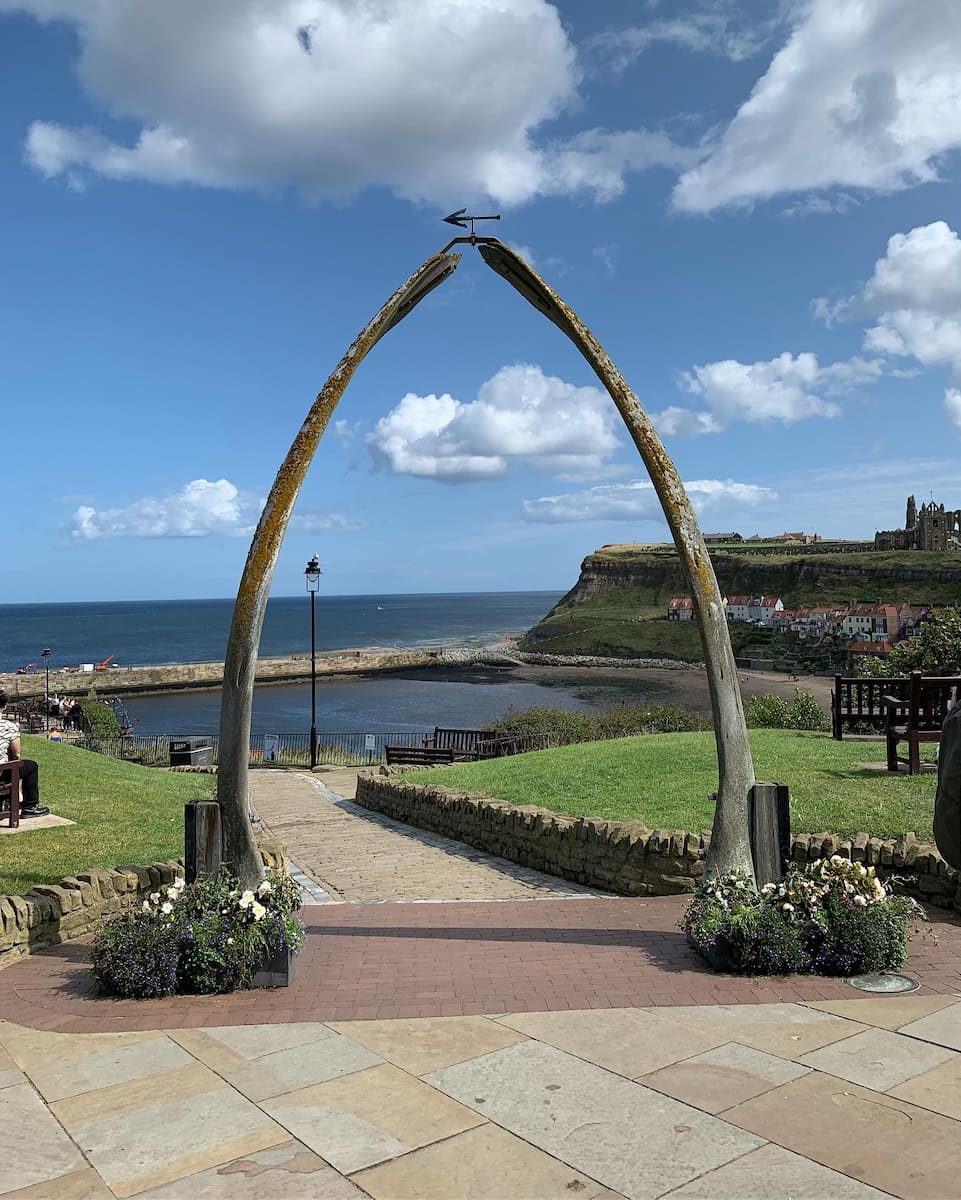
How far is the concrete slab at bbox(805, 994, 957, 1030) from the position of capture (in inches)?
220

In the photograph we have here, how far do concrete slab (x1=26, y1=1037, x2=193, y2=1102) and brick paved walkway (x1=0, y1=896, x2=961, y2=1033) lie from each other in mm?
395

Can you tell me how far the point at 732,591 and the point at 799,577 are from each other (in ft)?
36.4

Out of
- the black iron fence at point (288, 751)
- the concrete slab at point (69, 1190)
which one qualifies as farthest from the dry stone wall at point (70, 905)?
the black iron fence at point (288, 751)

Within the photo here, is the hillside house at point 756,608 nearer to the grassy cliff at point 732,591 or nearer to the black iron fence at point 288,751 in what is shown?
the grassy cliff at point 732,591

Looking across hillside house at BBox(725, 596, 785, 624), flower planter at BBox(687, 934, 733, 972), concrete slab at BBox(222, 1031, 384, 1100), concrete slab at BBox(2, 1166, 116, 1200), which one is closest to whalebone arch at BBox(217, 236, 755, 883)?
flower planter at BBox(687, 934, 733, 972)

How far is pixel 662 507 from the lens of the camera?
25.2ft

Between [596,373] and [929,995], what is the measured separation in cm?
518

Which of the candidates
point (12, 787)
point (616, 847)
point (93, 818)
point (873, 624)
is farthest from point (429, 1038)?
point (873, 624)

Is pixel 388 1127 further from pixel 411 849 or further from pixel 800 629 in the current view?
pixel 800 629

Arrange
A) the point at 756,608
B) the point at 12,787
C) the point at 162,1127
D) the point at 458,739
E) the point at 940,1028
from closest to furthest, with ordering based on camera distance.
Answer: the point at 162,1127 < the point at 940,1028 < the point at 12,787 < the point at 458,739 < the point at 756,608

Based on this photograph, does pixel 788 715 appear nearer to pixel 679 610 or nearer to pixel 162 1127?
pixel 162 1127

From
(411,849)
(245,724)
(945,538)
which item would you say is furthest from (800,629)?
(245,724)

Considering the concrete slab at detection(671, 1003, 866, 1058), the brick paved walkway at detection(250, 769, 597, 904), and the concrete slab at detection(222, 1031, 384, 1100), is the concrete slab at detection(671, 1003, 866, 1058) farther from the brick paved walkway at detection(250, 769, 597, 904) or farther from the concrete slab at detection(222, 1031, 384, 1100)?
the brick paved walkway at detection(250, 769, 597, 904)

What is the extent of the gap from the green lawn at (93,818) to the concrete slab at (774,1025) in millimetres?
6264
